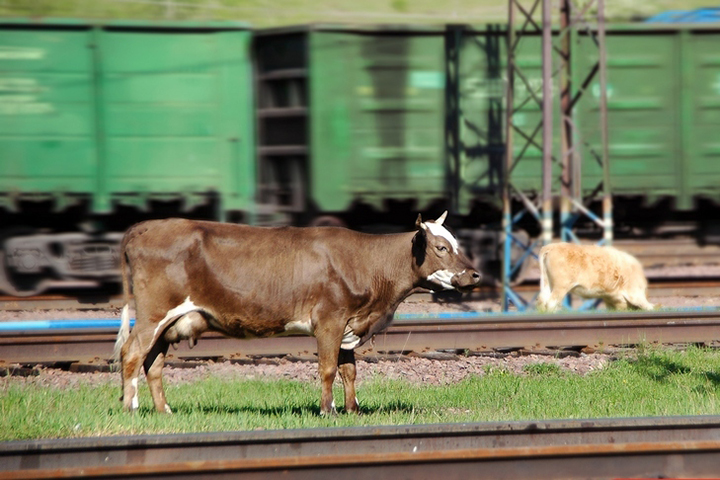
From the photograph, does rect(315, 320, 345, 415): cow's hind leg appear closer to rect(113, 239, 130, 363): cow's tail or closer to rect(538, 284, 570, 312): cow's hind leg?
rect(113, 239, 130, 363): cow's tail

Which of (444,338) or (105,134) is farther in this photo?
(105,134)

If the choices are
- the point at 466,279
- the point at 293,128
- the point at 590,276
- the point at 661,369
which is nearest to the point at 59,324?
the point at 466,279

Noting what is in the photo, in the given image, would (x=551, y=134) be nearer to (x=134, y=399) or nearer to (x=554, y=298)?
(x=554, y=298)

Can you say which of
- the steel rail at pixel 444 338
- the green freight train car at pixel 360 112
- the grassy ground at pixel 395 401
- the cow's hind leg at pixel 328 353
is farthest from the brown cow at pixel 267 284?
the green freight train car at pixel 360 112

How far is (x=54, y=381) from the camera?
8.86 meters

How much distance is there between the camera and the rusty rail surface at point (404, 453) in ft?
16.9

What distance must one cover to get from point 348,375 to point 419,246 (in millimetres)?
1200

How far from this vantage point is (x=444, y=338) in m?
10.2

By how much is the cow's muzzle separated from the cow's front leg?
1.04m

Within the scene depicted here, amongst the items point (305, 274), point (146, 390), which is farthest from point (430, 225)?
point (146, 390)

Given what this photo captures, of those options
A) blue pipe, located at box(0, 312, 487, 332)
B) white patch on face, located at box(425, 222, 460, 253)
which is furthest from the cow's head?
blue pipe, located at box(0, 312, 487, 332)

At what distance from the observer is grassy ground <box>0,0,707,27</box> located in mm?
31359

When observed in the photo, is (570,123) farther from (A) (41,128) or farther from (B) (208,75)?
(A) (41,128)

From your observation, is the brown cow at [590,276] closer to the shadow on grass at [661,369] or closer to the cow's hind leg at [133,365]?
the shadow on grass at [661,369]
